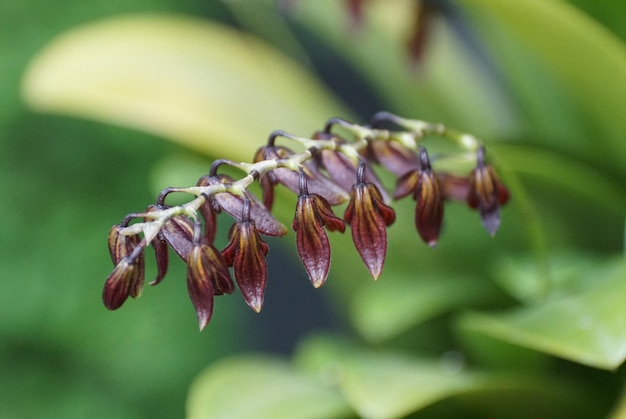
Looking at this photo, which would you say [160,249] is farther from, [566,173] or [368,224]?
[566,173]

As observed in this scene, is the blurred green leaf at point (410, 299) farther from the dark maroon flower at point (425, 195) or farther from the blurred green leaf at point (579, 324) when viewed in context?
the dark maroon flower at point (425, 195)

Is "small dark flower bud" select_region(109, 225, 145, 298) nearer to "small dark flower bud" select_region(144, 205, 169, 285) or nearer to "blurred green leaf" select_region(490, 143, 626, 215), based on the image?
"small dark flower bud" select_region(144, 205, 169, 285)

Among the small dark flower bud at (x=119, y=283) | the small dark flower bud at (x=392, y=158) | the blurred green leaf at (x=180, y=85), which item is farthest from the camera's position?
the blurred green leaf at (x=180, y=85)

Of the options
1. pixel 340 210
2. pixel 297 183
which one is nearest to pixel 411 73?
pixel 340 210

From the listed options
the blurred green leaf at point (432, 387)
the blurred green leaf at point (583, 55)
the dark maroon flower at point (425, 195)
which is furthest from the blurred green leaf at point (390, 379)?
the blurred green leaf at point (583, 55)

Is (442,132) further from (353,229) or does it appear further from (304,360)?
(304,360)

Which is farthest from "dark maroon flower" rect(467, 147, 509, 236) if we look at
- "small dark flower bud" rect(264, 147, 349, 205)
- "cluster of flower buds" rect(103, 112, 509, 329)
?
"small dark flower bud" rect(264, 147, 349, 205)

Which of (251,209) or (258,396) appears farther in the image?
(258,396)

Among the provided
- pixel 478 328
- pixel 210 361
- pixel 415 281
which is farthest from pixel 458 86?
pixel 210 361
